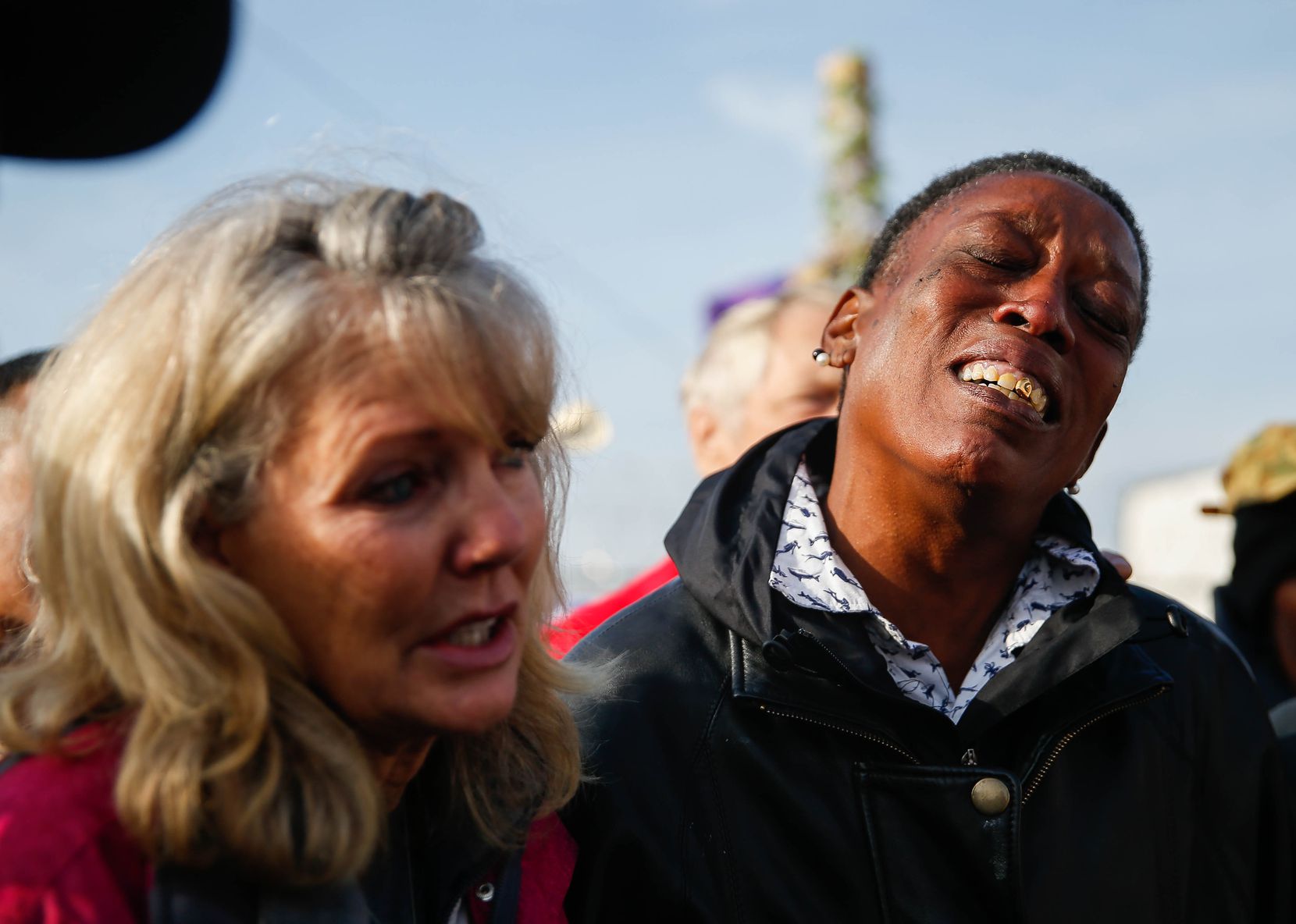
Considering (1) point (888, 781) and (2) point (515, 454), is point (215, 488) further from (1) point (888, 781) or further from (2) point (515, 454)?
(1) point (888, 781)

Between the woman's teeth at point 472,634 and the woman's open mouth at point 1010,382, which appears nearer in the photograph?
the woman's teeth at point 472,634

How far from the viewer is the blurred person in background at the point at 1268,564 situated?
12.0 ft

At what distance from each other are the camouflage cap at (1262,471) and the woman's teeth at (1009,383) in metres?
1.62

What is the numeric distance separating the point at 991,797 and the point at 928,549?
0.51 m

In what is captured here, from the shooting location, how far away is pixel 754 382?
4.31 metres

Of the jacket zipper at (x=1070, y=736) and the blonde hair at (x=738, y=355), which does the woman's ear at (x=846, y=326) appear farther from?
the blonde hair at (x=738, y=355)

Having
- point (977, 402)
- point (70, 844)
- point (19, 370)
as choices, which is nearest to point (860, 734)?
point (977, 402)

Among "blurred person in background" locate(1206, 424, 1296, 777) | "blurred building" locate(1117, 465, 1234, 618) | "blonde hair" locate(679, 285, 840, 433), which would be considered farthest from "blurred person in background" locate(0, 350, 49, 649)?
"blurred building" locate(1117, 465, 1234, 618)

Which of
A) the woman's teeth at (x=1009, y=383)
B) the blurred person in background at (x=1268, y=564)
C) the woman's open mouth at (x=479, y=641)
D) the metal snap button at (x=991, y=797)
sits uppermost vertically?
the woman's teeth at (x=1009, y=383)

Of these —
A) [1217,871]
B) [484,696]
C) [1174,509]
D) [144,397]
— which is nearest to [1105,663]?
[1217,871]

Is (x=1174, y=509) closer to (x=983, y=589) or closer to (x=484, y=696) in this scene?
(x=983, y=589)

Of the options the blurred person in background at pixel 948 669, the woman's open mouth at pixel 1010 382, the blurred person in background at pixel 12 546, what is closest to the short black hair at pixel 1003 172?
the blurred person in background at pixel 948 669

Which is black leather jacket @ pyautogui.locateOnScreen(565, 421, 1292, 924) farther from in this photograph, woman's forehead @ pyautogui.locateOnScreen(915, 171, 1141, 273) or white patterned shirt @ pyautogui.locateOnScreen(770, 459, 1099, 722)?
woman's forehead @ pyautogui.locateOnScreen(915, 171, 1141, 273)

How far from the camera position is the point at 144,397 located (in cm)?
159
